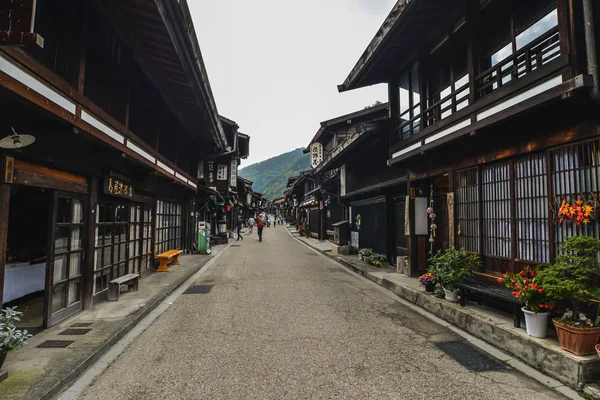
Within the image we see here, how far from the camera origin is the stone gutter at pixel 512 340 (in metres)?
3.98

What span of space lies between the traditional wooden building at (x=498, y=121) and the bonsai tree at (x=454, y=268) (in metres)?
0.34

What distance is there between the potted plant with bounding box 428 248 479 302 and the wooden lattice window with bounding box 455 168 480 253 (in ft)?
1.66

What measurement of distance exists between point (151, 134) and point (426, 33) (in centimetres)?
905

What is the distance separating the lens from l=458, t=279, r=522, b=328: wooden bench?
5.34 m

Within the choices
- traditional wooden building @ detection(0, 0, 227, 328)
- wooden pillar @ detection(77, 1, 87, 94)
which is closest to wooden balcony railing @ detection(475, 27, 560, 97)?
traditional wooden building @ detection(0, 0, 227, 328)

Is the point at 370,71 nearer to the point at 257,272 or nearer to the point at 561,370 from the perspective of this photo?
the point at 257,272

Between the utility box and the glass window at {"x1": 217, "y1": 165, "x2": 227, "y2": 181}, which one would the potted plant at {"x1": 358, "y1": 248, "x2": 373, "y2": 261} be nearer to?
the utility box

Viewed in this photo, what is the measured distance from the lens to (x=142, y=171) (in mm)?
9727

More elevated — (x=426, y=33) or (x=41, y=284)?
(x=426, y=33)

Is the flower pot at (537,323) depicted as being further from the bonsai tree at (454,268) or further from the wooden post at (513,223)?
the bonsai tree at (454,268)

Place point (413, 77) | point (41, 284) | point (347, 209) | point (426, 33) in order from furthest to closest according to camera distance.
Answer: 1. point (347, 209)
2. point (413, 77)
3. point (426, 33)
4. point (41, 284)

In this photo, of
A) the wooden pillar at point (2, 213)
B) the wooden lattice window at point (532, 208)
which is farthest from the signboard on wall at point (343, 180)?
the wooden pillar at point (2, 213)

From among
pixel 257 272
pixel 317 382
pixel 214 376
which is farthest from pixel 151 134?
pixel 317 382

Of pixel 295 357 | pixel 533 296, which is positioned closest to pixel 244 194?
pixel 295 357
